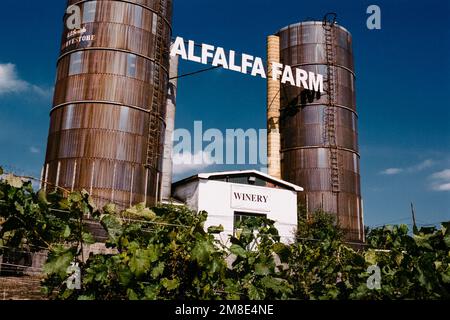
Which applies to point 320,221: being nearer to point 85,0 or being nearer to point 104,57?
point 104,57

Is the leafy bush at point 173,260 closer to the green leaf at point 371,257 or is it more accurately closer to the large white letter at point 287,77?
the green leaf at point 371,257

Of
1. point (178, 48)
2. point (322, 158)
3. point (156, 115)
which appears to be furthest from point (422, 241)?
point (322, 158)

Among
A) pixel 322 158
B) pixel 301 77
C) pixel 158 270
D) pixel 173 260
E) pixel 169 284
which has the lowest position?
pixel 169 284

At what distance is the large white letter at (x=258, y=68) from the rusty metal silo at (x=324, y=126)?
3960 millimetres

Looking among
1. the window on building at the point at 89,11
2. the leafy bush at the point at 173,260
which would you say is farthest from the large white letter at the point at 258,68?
the leafy bush at the point at 173,260

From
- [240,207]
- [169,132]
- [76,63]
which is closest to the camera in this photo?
[76,63]

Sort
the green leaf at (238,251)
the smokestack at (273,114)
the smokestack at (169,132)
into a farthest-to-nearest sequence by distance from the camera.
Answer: the smokestack at (273,114)
the smokestack at (169,132)
the green leaf at (238,251)

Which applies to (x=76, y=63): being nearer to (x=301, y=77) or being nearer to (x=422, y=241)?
(x=301, y=77)

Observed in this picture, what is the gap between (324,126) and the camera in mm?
33438

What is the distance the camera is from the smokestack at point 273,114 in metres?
34.0

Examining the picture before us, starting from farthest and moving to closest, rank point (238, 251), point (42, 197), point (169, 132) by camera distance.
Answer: point (169, 132) < point (238, 251) < point (42, 197)

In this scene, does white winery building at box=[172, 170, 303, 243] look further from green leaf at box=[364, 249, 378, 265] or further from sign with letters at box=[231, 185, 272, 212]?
green leaf at box=[364, 249, 378, 265]

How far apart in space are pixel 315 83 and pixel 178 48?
11750 mm
